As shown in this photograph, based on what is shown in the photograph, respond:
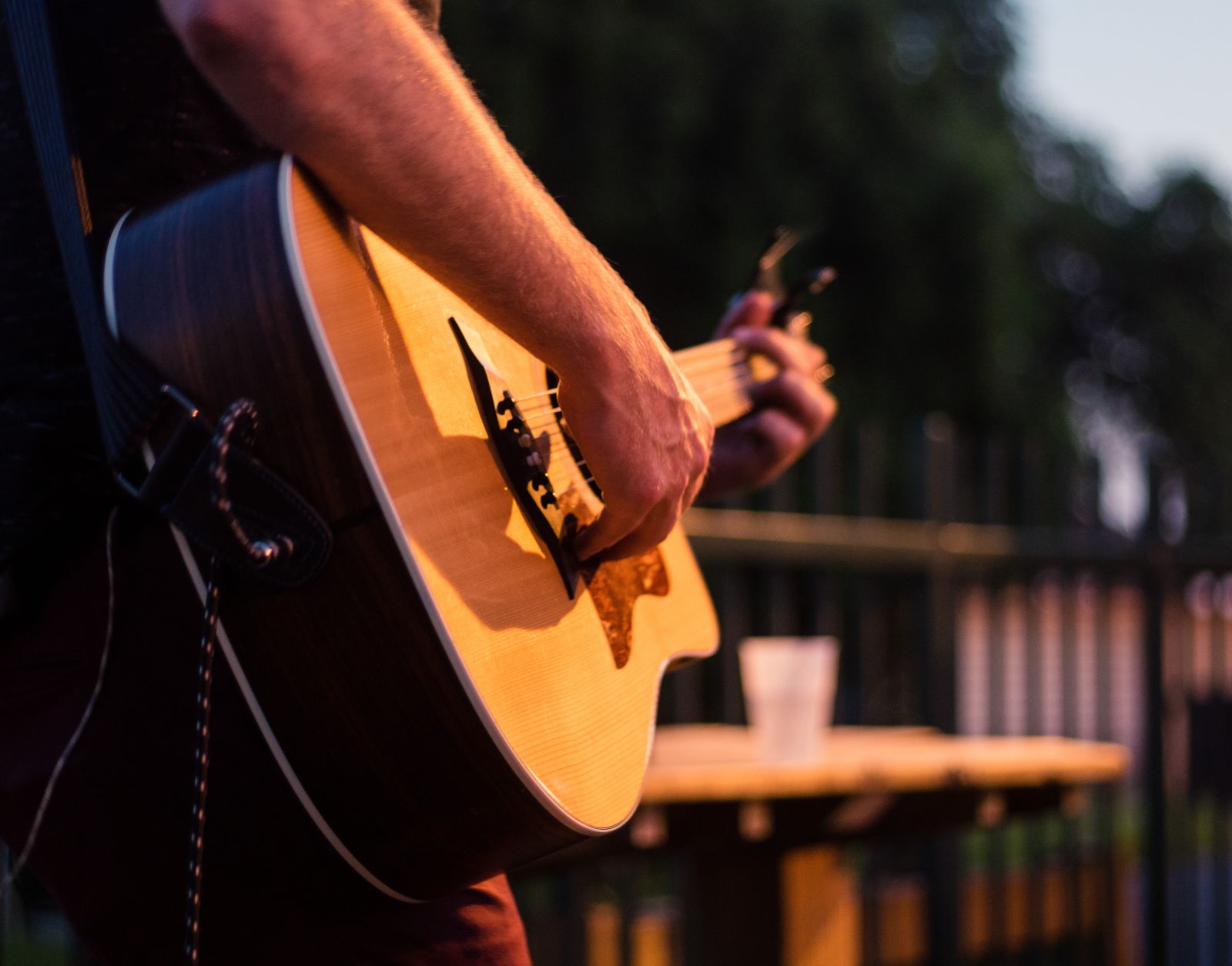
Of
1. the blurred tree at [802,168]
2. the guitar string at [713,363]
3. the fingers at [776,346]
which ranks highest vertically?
the blurred tree at [802,168]

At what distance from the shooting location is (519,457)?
3.90 feet

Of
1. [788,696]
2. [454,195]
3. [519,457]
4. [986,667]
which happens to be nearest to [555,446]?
[519,457]

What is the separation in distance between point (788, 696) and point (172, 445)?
1809 millimetres

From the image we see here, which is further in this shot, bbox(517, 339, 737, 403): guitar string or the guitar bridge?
bbox(517, 339, 737, 403): guitar string

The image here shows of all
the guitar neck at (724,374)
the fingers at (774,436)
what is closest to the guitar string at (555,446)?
the guitar neck at (724,374)

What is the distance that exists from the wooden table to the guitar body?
1.18m

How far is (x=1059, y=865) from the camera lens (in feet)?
14.7

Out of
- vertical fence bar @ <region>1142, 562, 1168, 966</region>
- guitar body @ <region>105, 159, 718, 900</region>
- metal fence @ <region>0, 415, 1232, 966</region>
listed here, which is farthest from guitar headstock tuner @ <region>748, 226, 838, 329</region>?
vertical fence bar @ <region>1142, 562, 1168, 966</region>

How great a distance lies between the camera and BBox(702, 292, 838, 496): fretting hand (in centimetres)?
187

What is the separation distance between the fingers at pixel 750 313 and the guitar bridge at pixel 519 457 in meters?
0.80

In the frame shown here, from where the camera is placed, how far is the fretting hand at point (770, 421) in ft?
6.12

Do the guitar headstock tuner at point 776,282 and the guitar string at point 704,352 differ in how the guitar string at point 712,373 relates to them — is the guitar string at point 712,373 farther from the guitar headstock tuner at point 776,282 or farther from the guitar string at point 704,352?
the guitar headstock tuner at point 776,282

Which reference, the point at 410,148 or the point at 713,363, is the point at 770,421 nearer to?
the point at 713,363

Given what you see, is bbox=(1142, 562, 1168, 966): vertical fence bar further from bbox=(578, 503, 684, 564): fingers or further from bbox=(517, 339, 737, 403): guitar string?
bbox=(578, 503, 684, 564): fingers
